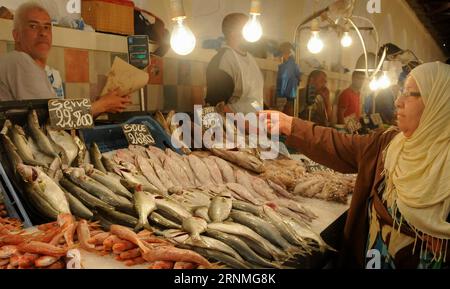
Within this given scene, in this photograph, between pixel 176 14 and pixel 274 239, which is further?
pixel 176 14

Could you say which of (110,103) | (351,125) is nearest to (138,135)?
(110,103)

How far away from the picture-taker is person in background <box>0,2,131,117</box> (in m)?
2.63

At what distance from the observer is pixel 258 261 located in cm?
165

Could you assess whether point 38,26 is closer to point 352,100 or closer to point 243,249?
point 243,249

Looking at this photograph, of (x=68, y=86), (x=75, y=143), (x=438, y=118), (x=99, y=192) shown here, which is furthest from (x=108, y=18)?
(x=438, y=118)

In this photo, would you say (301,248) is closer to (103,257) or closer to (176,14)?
(103,257)

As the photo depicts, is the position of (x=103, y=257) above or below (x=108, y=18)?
below

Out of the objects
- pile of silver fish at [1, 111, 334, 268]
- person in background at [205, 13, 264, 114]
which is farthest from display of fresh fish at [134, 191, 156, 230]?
person in background at [205, 13, 264, 114]

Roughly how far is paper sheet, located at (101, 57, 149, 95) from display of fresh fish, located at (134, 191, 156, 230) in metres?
1.10

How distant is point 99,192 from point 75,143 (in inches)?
16.9

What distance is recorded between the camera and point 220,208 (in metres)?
1.94

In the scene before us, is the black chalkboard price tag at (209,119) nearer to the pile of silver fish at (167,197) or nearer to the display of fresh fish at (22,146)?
the pile of silver fish at (167,197)

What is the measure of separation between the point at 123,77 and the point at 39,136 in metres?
0.82

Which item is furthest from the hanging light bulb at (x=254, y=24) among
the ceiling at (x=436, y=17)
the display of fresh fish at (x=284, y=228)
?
the ceiling at (x=436, y=17)
